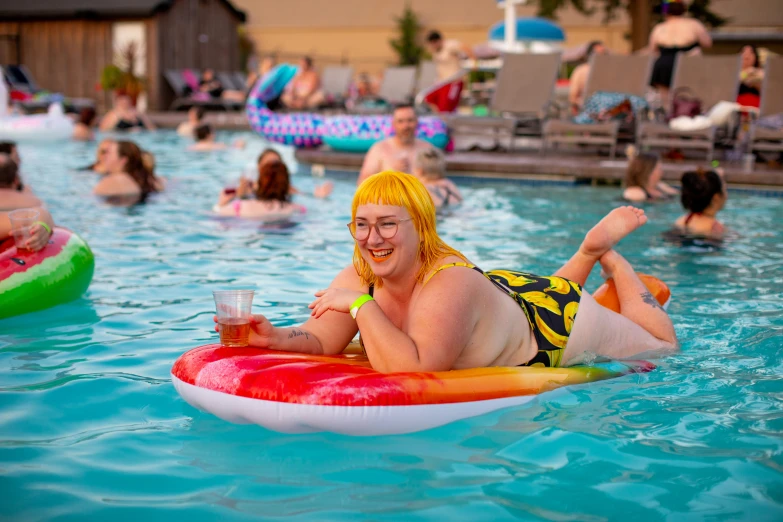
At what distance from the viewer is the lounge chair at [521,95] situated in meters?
12.3

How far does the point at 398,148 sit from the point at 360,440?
228 inches

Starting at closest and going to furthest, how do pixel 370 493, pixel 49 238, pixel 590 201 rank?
pixel 370 493 < pixel 49 238 < pixel 590 201

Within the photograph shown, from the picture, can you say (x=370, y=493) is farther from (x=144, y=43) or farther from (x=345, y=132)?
(x=144, y=43)

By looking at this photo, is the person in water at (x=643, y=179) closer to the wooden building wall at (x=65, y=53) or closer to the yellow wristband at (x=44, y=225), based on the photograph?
the yellow wristband at (x=44, y=225)

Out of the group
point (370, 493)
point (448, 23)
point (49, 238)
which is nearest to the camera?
point (370, 493)

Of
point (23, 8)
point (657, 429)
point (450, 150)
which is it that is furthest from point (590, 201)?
point (23, 8)

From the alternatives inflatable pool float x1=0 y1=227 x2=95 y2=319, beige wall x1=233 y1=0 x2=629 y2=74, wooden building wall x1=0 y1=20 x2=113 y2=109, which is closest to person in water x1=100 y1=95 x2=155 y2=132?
wooden building wall x1=0 y1=20 x2=113 y2=109

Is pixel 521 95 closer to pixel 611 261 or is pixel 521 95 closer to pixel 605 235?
pixel 611 261

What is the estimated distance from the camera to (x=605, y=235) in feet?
13.5

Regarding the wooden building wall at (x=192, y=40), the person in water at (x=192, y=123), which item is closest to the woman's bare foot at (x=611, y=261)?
the person in water at (x=192, y=123)

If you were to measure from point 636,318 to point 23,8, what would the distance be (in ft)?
80.9

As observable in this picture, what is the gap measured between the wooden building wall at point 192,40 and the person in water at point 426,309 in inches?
864

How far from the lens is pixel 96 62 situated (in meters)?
24.8

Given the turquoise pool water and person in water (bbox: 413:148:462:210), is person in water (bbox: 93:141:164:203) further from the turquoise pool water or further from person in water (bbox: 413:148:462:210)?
the turquoise pool water
